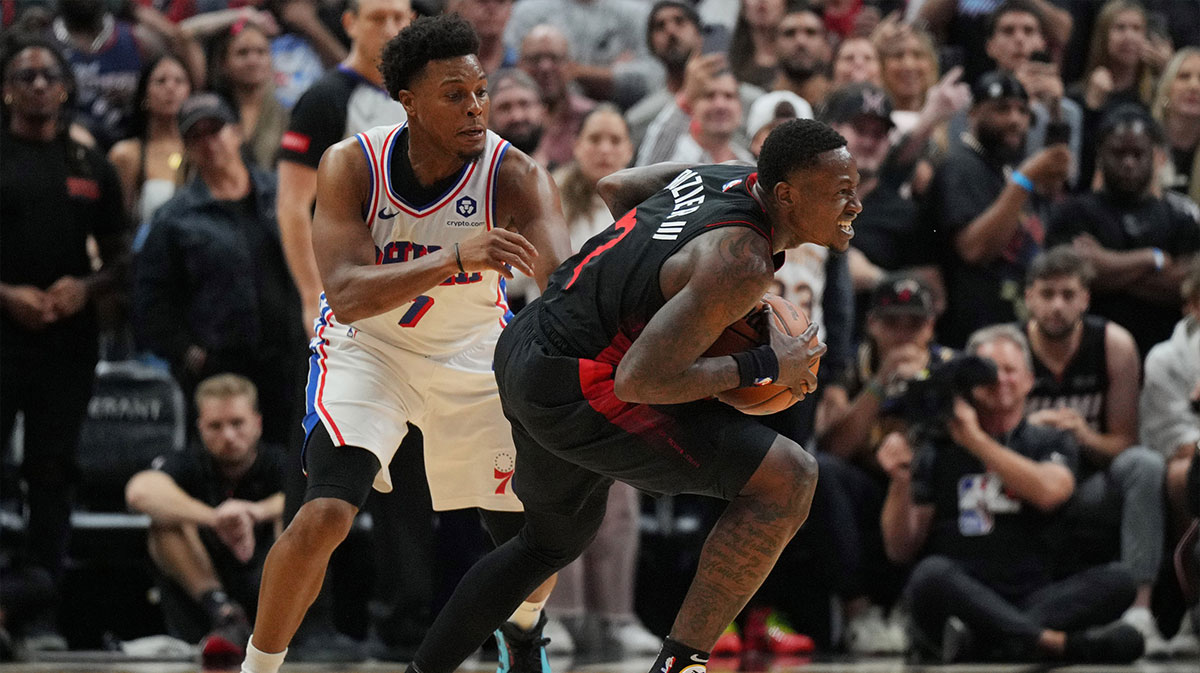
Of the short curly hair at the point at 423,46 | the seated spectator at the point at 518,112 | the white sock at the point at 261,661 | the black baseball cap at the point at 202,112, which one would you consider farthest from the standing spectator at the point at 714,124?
the white sock at the point at 261,661

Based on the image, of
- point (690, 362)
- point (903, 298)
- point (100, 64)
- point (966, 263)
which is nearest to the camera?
point (690, 362)

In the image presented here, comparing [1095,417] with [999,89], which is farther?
[999,89]

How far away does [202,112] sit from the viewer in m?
7.68

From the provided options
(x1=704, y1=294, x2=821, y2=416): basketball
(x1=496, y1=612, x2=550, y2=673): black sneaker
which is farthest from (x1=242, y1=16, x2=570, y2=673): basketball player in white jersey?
(x1=704, y1=294, x2=821, y2=416): basketball

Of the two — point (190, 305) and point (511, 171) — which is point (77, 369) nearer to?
point (190, 305)

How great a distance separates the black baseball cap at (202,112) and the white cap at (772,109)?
262cm

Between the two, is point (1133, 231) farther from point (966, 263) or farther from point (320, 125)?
point (320, 125)

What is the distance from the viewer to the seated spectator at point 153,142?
27.5 ft

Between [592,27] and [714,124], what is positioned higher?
[592,27]

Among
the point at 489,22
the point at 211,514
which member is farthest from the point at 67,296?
the point at 489,22

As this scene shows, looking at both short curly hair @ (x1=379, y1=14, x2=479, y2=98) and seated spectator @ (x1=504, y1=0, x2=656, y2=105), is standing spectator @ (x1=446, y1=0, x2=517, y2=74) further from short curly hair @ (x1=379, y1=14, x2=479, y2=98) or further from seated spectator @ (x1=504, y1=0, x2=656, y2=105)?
short curly hair @ (x1=379, y1=14, x2=479, y2=98)

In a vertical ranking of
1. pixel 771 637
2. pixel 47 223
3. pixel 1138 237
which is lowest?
pixel 771 637

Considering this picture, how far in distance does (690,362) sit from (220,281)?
3947mm

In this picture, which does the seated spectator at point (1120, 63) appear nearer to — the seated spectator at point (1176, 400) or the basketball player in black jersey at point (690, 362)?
the seated spectator at point (1176, 400)
